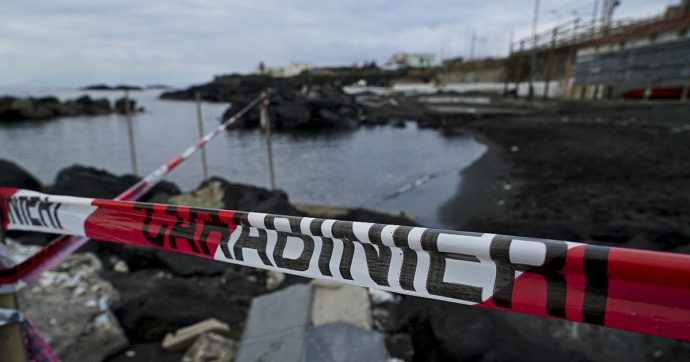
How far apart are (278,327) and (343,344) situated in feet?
2.29

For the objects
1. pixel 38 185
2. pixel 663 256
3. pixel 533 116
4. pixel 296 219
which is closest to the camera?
pixel 663 256

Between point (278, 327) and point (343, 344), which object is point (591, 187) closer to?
point (343, 344)

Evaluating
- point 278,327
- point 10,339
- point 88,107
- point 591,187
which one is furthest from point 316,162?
point 88,107

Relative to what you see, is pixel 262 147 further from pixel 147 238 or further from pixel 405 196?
pixel 147 238

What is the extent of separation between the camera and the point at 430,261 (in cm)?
132

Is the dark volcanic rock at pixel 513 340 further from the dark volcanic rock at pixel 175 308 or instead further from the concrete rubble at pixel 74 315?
the concrete rubble at pixel 74 315

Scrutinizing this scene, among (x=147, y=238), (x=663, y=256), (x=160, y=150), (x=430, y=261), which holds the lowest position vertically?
(x=160, y=150)

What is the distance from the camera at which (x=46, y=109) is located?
5025 centimetres

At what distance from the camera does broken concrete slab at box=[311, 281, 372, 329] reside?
3.50m

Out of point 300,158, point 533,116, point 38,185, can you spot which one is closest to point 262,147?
point 300,158

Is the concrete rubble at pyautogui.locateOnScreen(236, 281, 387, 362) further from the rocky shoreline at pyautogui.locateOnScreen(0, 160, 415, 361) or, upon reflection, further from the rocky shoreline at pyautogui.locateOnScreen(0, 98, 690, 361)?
the rocky shoreline at pyautogui.locateOnScreen(0, 160, 415, 361)

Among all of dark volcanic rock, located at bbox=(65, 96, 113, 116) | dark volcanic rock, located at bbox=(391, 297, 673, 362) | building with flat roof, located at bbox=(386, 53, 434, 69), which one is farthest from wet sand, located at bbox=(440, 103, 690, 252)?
building with flat roof, located at bbox=(386, 53, 434, 69)

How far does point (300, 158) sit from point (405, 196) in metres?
10.1

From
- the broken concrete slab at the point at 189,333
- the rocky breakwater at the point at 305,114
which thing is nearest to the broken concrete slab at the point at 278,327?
the broken concrete slab at the point at 189,333
